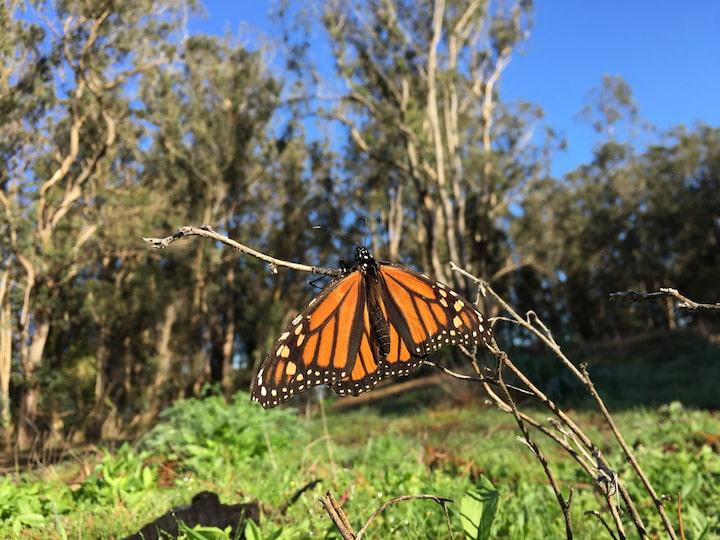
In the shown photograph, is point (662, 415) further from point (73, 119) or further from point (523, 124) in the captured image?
point (523, 124)

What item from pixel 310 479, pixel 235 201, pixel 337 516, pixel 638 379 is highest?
pixel 235 201

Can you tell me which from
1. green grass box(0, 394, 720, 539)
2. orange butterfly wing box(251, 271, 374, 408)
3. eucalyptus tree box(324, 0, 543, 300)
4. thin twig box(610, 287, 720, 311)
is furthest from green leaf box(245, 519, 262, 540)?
eucalyptus tree box(324, 0, 543, 300)

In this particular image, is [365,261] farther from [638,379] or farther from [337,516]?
[638,379]

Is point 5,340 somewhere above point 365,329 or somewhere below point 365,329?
above

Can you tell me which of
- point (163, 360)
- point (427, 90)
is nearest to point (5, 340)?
point (163, 360)

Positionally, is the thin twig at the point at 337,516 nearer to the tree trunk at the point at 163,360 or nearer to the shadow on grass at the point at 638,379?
the shadow on grass at the point at 638,379

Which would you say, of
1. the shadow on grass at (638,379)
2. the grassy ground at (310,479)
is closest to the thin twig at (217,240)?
the grassy ground at (310,479)

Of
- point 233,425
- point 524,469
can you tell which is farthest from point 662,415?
point 233,425

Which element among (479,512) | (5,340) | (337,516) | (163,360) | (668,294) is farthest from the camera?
(163,360)
